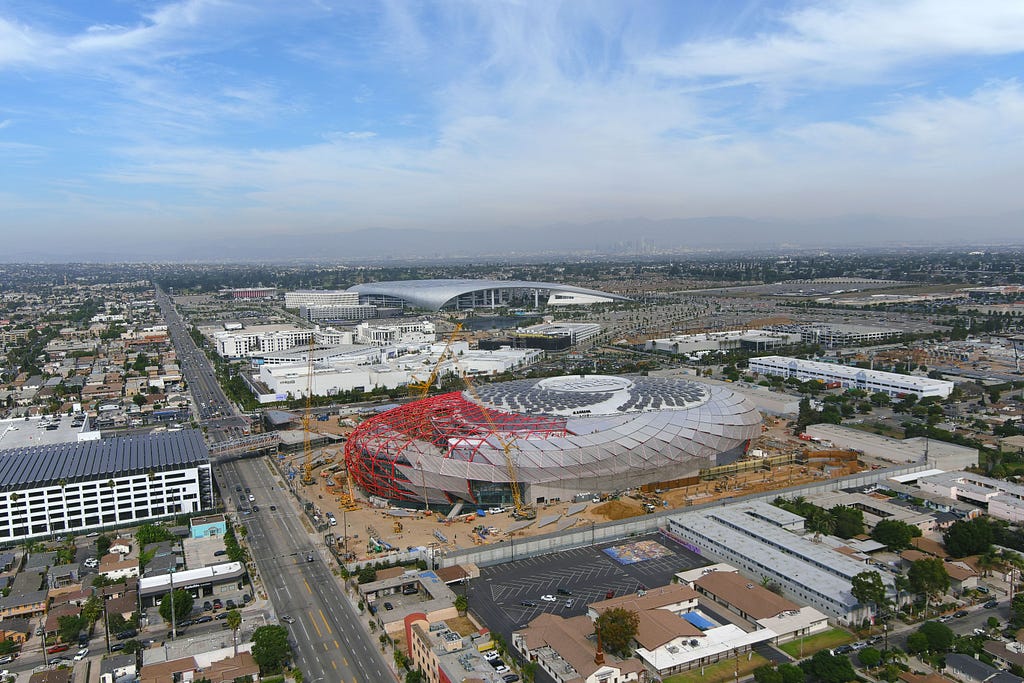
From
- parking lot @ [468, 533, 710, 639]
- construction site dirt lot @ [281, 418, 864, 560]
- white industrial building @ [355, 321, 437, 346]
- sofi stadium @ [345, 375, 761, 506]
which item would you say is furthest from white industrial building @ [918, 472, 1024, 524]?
white industrial building @ [355, 321, 437, 346]

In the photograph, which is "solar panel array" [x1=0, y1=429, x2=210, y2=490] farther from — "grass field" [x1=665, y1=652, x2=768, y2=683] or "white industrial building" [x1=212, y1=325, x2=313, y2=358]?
"white industrial building" [x1=212, y1=325, x2=313, y2=358]

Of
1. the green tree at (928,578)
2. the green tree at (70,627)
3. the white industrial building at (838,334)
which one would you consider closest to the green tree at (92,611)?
the green tree at (70,627)

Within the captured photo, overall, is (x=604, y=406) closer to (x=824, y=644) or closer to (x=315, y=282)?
(x=824, y=644)

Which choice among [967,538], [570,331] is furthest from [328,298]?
[967,538]

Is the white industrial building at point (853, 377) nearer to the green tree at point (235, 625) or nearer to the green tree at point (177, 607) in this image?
the green tree at point (235, 625)

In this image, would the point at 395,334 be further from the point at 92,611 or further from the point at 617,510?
the point at 92,611

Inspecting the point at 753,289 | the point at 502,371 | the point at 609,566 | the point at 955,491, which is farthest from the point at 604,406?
the point at 753,289
